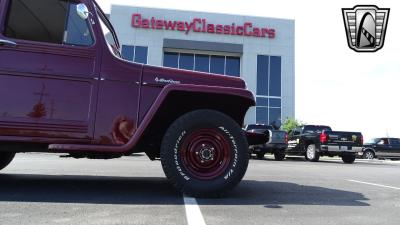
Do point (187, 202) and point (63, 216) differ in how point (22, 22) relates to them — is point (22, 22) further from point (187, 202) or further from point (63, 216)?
point (187, 202)

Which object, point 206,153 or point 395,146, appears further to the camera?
point 395,146

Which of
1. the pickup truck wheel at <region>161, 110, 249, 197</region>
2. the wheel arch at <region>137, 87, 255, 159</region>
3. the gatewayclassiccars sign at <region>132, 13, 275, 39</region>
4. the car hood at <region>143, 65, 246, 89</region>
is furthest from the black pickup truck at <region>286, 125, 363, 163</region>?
the gatewayclassiccars sign at <region>132, 13, 275, 39</region>

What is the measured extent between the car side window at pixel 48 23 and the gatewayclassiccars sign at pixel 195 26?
32006 mm

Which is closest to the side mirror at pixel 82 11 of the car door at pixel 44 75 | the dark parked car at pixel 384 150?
the car door at pixel 44 75

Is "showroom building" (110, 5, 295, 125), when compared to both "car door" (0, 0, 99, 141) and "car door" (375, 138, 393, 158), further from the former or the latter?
"car door" (0, 0, 99, 141)

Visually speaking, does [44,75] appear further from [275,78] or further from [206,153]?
[275,78]

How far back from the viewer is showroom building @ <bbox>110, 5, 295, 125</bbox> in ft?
117

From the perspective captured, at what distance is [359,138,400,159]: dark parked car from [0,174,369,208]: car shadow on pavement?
75.5 feet

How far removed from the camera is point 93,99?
14.4 feet

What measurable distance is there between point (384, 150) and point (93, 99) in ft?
85.9

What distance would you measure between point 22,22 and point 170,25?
1268 inches

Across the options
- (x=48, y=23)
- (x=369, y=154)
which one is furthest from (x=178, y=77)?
(x=369, y=154)

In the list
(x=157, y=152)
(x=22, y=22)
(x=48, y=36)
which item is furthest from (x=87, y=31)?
(x=157, y=152)

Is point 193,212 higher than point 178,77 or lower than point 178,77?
lower
